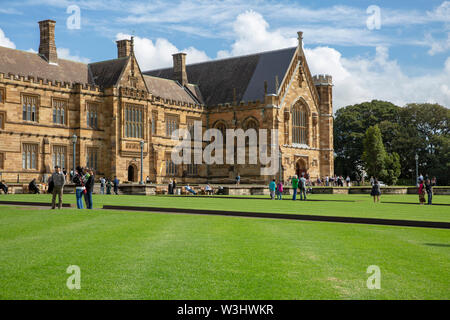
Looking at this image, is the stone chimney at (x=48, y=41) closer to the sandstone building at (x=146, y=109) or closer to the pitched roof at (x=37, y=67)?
the sandstone building at (x=146, y=109)

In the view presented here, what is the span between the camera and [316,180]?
2657 inches

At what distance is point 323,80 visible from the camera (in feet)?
234

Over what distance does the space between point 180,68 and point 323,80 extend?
19.7 m

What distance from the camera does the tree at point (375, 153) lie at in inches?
2950

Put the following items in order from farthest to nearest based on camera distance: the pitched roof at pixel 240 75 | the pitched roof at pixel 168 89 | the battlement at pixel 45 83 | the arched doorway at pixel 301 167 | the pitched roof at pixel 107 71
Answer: the arched doorway at pixel 301 167 < the pitched roof at pixel 240 75 < the pitched roof at pixel 168 89 < the pitched roof at pixel 107 71 < the battlement at pixel 45 83

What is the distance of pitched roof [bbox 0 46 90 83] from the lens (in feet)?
158

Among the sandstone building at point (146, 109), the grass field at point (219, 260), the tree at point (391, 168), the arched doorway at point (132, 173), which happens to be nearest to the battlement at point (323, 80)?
the sandstone building at point (146, 109)

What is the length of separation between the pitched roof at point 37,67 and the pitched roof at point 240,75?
1881cm

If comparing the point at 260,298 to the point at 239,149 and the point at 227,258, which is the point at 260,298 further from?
the point at 239,149

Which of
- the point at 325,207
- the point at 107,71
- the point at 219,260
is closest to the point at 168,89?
the point at 107,71

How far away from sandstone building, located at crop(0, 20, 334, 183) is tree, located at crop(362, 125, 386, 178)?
8807 millimetres

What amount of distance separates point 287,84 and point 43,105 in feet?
97.7

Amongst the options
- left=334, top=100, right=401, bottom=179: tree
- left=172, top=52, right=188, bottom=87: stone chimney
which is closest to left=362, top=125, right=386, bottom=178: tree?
left=334, top=100, right=401, bottom=179: tree
